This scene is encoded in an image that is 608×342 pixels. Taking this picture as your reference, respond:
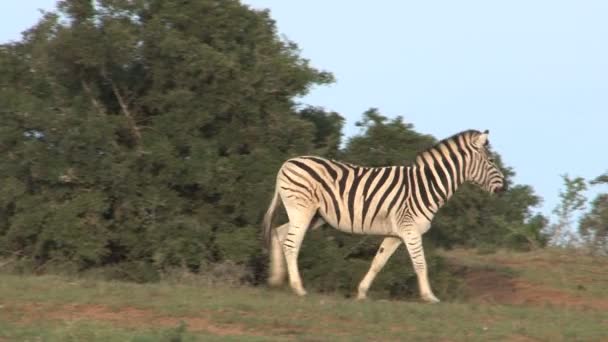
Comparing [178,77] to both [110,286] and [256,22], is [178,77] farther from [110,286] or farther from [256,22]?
[110,286]

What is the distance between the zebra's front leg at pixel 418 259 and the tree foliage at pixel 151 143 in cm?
108

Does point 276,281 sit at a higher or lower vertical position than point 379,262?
lower

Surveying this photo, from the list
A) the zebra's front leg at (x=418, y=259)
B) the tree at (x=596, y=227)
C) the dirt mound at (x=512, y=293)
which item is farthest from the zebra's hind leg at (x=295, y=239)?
the tree at (x=596, y=227)

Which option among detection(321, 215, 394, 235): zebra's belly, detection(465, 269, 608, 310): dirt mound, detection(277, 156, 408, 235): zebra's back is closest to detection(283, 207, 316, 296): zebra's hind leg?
detection(277, 156, 408, 235): zebra's back

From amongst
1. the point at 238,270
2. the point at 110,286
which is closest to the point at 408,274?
the point at 238,270

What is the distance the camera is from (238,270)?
14.2 m

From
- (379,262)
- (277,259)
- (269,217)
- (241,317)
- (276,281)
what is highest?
(269,217)

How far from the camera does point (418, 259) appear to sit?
13.5m

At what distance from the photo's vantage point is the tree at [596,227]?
59.9 feet

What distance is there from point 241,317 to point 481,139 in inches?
191

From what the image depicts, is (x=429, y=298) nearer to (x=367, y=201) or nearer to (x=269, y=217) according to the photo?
(x=367, y=201)

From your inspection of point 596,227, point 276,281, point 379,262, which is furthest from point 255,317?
point 596,227

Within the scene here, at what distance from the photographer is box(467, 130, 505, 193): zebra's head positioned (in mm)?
14383

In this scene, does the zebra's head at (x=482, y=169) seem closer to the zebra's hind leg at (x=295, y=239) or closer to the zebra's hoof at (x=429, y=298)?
the zebra's hoof at (x=429, y=298)
